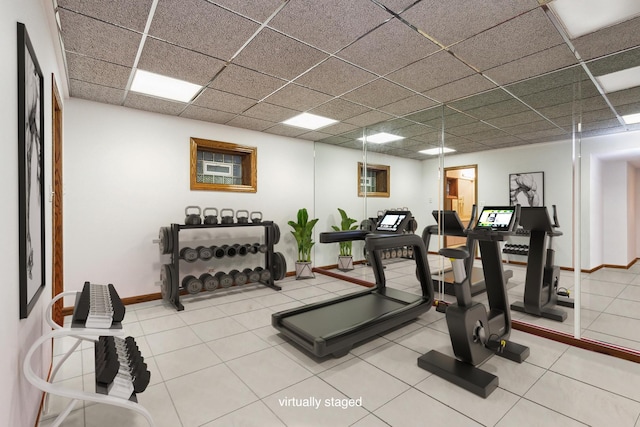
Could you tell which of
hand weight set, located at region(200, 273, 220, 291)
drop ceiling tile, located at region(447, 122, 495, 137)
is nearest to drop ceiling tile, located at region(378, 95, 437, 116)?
drop ceiling tile, located at region(447, 122, 495, 137)

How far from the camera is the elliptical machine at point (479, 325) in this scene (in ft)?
8.12

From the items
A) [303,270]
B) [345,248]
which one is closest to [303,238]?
[303,270]

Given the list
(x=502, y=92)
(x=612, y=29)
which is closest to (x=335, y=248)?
(x=502, y=92)

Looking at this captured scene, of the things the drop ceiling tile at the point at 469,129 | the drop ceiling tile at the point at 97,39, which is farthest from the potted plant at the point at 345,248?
the drop ceiling tile at the point at 97,39

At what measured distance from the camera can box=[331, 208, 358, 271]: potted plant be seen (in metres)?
6.50

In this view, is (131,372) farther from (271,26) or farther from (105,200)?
(105,200)

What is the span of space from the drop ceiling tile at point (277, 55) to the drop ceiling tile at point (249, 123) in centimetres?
182

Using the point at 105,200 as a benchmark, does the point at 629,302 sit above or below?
below

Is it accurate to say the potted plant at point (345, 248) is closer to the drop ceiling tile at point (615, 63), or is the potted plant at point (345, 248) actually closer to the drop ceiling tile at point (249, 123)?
the drop ceiling tile at point (249, 123)

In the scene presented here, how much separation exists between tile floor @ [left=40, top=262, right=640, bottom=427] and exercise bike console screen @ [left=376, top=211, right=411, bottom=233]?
1.21m

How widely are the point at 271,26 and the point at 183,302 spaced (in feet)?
13.1

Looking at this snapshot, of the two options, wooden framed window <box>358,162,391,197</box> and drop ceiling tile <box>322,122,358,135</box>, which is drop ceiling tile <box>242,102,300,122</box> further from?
wooden framed window <box>358,162,391,197</box>

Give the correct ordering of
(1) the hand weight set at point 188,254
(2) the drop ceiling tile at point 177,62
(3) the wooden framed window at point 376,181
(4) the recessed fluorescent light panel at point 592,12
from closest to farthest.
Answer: (4) the recessed fluorescent light panel at point 592,12 < (2) the drop ceiling tile at point 177,62 < (1) the hand weight set at point 188,254 < (3) the wooden framed window at point 376,181

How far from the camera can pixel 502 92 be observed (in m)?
3.86
